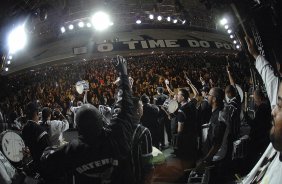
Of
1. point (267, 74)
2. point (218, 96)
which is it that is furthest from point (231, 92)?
point (267, 74)

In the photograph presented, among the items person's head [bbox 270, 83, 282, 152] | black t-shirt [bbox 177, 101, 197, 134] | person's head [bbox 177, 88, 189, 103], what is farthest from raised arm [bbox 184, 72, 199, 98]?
person's head [bbox 270, 83, 282, 152]

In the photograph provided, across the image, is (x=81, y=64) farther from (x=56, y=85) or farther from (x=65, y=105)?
(x=65, y=105)

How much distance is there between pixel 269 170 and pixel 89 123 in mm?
1366

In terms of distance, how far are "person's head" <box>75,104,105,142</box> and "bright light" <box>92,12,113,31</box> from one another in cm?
203

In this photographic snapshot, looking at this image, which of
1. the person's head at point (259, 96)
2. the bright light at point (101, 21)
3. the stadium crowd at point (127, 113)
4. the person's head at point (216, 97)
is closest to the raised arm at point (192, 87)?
the stadium crowd at point (127, 113)

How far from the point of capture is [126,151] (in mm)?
2727

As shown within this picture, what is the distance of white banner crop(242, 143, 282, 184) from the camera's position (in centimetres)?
165

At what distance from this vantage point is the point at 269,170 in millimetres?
1848

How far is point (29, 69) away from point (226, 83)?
3.05m

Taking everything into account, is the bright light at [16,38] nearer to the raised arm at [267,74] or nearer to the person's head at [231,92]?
the raised arm at [267,74]

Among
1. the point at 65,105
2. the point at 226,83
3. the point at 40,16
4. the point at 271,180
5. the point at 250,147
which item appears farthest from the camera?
the point at 65,105

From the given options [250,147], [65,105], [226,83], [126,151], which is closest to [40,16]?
[65,105]

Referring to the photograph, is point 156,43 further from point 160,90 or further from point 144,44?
point 160,90

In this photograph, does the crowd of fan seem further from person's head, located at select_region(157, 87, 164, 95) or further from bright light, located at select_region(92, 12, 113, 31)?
bright light, located at select_region(92, 12, 113, 31)
